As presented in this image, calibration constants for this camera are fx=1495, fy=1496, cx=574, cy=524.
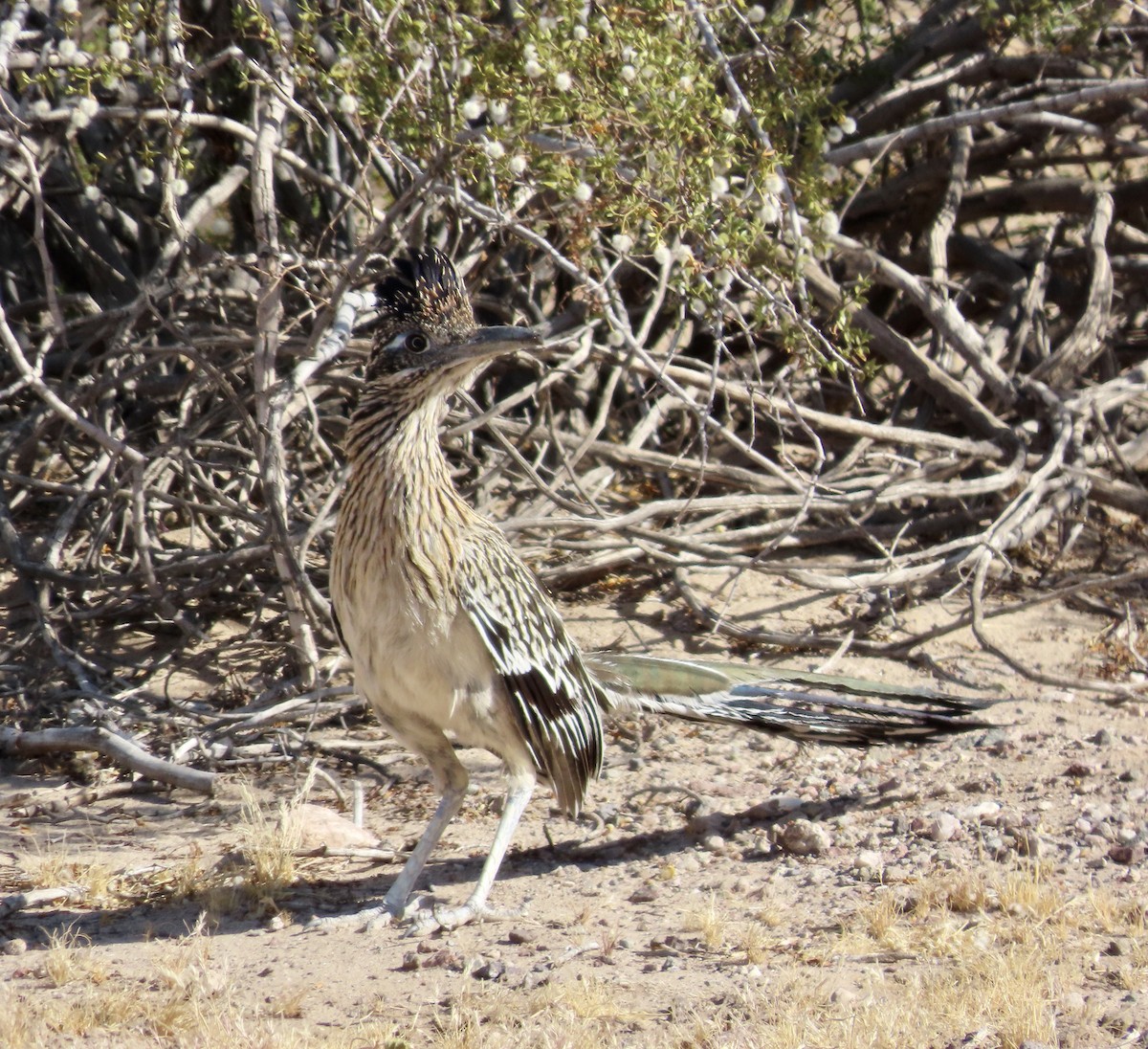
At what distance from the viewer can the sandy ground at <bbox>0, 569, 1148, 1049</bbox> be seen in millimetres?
3713

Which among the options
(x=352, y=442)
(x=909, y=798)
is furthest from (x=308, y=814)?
(x=909, y=798)

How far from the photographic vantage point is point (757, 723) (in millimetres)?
5121

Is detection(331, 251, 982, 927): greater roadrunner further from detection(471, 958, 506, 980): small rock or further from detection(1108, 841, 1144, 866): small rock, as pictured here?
detection(1108, 841, 1144, 866): small rock

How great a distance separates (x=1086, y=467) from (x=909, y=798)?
278 centimetres

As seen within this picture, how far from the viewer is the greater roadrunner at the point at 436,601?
14.4 ft

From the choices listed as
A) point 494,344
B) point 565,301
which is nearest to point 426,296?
point 494,344

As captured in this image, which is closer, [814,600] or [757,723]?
[757,723]

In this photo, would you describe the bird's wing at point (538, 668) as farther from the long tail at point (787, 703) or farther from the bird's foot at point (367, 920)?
the bird's foot at point (367, 920)

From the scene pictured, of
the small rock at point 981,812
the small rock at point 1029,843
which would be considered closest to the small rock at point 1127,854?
the small rock at point 1029,843

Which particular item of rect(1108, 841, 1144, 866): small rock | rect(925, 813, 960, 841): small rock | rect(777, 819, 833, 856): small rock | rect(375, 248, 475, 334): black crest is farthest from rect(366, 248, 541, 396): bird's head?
rect(1108, 841, 1144, 866): small rock

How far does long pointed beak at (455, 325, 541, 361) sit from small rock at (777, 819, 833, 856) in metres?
1.88

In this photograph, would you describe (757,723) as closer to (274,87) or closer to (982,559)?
(982,559)

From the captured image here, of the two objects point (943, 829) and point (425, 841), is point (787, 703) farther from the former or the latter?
point (425, 841)

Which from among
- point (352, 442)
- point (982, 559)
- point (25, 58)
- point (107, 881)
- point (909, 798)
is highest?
point (25, 58)
